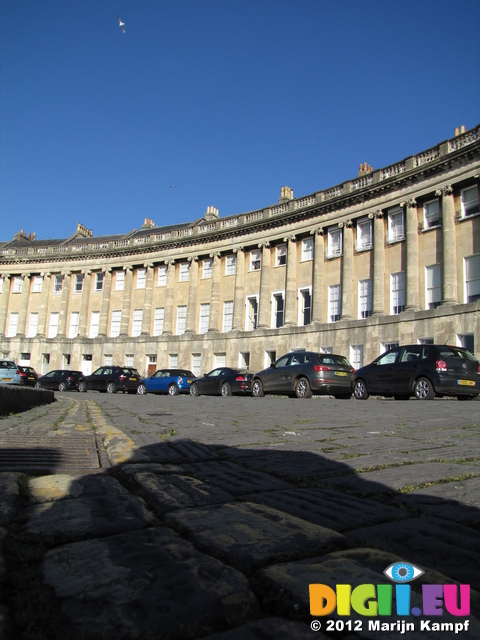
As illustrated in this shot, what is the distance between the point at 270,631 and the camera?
1366 millimetres

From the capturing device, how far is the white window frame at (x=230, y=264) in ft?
137

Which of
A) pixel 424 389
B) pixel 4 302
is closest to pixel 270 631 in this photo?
pixel 424 389

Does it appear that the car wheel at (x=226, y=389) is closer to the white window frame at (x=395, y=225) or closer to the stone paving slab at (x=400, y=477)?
the white window frame at (x=395, y=225)

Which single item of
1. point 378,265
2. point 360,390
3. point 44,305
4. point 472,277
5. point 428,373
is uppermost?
point 378,265

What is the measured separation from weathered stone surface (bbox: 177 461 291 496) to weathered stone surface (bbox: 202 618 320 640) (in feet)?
5.39

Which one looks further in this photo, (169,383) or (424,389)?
(169,383)

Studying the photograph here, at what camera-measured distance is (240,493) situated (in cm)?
306

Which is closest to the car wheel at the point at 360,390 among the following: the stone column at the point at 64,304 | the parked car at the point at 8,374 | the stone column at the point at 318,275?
the stone column at the point at 318,275

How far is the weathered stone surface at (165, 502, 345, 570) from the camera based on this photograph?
1901 mm

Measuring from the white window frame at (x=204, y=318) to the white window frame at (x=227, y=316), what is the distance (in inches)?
67.1

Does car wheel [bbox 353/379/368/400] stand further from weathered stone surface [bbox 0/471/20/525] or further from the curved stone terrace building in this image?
weathered stone surface [bbox 0/471/20/525]

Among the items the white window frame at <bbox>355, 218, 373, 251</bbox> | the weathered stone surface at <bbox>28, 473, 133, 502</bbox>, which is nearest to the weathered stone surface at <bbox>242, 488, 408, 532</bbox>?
the weathered stone surface at <bbox>28, 473, 133, 502</bbox>

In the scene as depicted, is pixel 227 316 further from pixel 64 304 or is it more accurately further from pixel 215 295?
pixel 64 304

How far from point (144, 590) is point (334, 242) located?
115 ft
